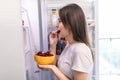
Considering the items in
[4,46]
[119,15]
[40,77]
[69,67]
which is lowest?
[40,77]

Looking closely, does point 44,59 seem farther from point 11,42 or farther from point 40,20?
point 40,20

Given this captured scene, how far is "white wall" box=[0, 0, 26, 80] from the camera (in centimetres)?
88

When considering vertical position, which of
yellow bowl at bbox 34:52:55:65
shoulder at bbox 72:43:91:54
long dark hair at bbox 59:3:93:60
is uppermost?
long dark hair at bbox 59:3:93:60

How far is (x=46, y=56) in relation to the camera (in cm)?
118

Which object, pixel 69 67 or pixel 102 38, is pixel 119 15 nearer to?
pixel 102 38

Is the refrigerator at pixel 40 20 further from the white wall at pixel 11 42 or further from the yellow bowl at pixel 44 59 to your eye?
the white wall at pixel 11 42

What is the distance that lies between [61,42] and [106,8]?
0.90m

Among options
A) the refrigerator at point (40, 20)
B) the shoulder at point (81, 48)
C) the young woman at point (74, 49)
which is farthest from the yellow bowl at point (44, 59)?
the refrigerator at point (40, 20)

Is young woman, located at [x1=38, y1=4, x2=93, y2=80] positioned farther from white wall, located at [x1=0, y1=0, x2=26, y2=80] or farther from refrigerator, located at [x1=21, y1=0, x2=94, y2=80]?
refrigerator, located at [x1=21, y1=0, x2=94, y2=80]

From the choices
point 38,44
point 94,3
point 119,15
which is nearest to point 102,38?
point 119,15

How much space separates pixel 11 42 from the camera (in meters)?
0.90

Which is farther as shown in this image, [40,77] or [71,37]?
[40,77]

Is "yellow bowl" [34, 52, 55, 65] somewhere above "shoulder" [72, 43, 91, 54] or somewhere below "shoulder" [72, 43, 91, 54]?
below

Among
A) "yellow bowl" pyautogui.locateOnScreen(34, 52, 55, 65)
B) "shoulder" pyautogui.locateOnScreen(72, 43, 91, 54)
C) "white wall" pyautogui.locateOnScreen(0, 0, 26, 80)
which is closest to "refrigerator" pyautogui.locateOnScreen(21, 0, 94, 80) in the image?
"yellow bowl" pyautogui.locateOnScreen(34, 52, 55, 65)
